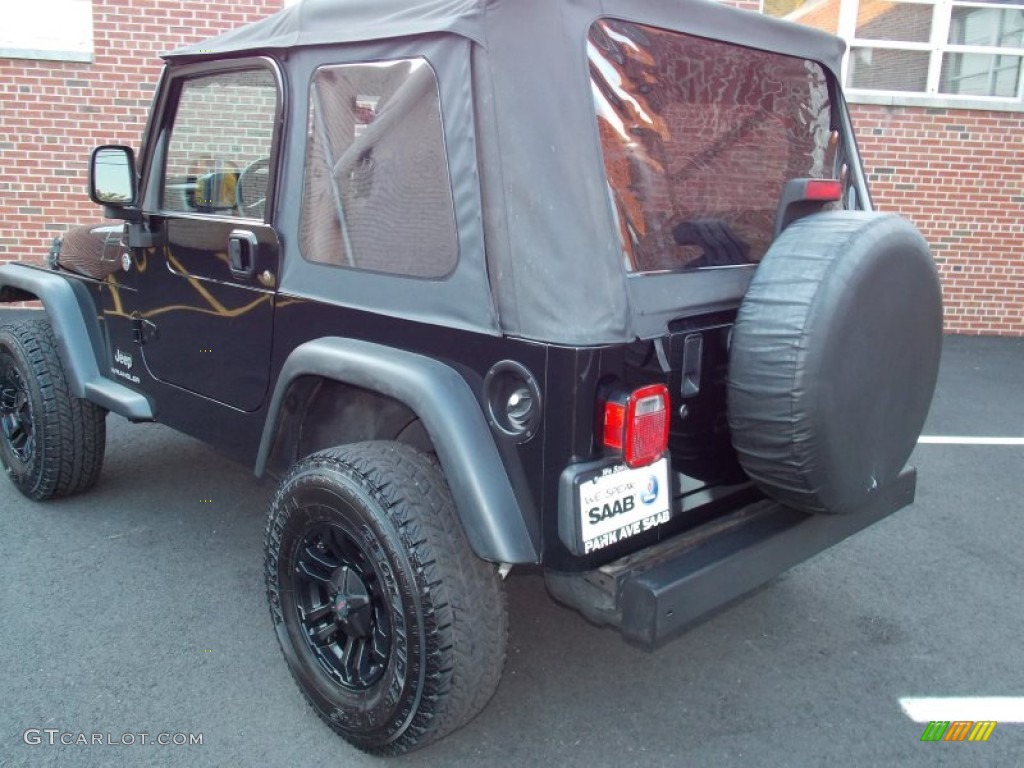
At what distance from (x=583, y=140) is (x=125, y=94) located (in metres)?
6.85

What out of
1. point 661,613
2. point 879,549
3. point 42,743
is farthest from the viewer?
point 879,549

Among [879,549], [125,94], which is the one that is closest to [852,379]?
[879,549]

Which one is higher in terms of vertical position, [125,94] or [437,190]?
[125,94]

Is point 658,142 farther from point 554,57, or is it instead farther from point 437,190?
point 437,190

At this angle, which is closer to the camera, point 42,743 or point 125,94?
point 42,743

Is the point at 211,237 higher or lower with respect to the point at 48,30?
lower

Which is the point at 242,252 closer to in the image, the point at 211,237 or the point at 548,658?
the point at 211,237

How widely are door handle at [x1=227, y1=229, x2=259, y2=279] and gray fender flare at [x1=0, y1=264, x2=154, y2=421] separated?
3.15 feet

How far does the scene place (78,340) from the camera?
372cm

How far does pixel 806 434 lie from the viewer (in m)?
2.07

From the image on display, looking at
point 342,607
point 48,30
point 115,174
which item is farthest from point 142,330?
point 48,30

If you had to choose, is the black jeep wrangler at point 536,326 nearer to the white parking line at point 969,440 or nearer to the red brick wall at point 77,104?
the white parking line at point 969,440

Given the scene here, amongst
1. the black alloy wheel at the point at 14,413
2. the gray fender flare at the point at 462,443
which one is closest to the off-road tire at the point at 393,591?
the gray fender flare at the point at 462,443

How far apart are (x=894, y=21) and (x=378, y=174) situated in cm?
748
